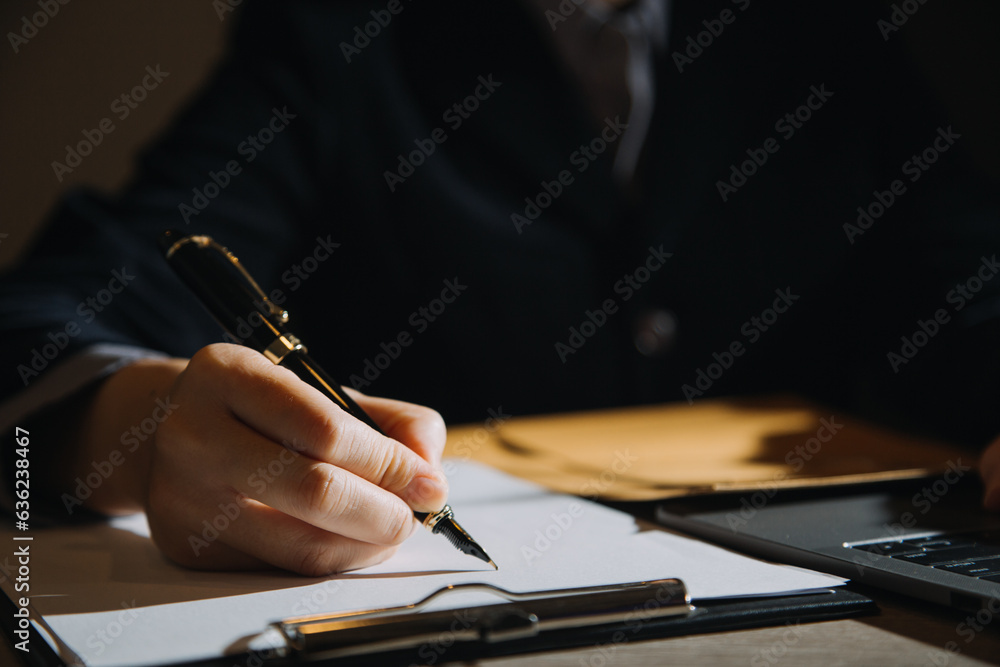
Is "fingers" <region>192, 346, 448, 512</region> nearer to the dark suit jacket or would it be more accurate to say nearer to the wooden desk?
the wooden desk

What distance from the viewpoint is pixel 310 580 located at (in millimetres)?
370

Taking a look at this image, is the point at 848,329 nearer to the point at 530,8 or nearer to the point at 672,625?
the point at 530,8

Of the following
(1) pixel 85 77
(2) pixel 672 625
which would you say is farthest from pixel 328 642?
(1) pixel 85 77

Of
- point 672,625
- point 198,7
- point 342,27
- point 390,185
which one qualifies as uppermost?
point 198,7

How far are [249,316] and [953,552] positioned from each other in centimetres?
37

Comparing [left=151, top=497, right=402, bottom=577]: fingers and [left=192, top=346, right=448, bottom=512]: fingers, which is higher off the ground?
[left=192, top=346, right=448, bottom=512]: fingers

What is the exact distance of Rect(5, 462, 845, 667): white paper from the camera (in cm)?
30

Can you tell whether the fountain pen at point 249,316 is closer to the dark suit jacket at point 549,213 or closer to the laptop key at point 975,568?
the laptop key at point 975,568

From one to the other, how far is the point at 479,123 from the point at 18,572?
0.66 m

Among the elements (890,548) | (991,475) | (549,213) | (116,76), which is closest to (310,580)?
(890,548)

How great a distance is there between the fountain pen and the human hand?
2 cm

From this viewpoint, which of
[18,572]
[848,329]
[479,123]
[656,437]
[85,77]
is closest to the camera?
[18,572]

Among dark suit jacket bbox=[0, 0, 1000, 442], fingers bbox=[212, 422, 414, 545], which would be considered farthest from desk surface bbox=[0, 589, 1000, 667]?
dark suit jacket bbox=[0, 0, 1000, 442]

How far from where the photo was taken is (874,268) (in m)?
1.01
